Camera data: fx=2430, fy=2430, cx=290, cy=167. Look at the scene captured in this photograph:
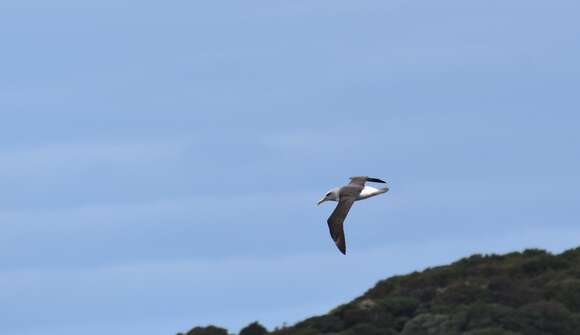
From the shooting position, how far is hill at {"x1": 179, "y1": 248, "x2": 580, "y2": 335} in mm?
76500

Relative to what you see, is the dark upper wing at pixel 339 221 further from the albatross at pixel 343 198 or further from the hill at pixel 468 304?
the hill at pixel 468 304

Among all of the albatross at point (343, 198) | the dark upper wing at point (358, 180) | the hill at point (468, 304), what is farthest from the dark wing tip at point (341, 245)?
the hill at point (468, 304)

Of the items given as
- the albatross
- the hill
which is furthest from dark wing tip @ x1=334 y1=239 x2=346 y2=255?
the hill

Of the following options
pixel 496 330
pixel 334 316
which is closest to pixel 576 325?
pixel 496 330

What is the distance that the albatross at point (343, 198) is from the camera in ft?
240

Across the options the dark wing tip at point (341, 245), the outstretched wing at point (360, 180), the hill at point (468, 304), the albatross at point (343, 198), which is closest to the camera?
the dark wing tip at point (341, 245)

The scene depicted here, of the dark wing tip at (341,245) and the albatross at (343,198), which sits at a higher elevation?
the albatross at (343,198)

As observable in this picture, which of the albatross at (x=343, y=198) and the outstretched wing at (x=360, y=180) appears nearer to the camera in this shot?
the albatross at (x=343, y=198)

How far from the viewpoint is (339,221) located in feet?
241

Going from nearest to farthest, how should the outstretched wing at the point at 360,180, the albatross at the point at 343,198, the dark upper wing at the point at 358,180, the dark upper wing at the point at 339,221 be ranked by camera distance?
the dark upper wing at the point at 339,221
the albatross at the point at 343,198
the outstretched wing at the point at 360,180
the dark upper wing at the point at 358,180

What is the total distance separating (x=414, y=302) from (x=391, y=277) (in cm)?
821

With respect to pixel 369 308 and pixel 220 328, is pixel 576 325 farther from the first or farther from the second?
pixel 220 328

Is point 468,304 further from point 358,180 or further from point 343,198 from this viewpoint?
point 343,198

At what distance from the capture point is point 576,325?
251ft
